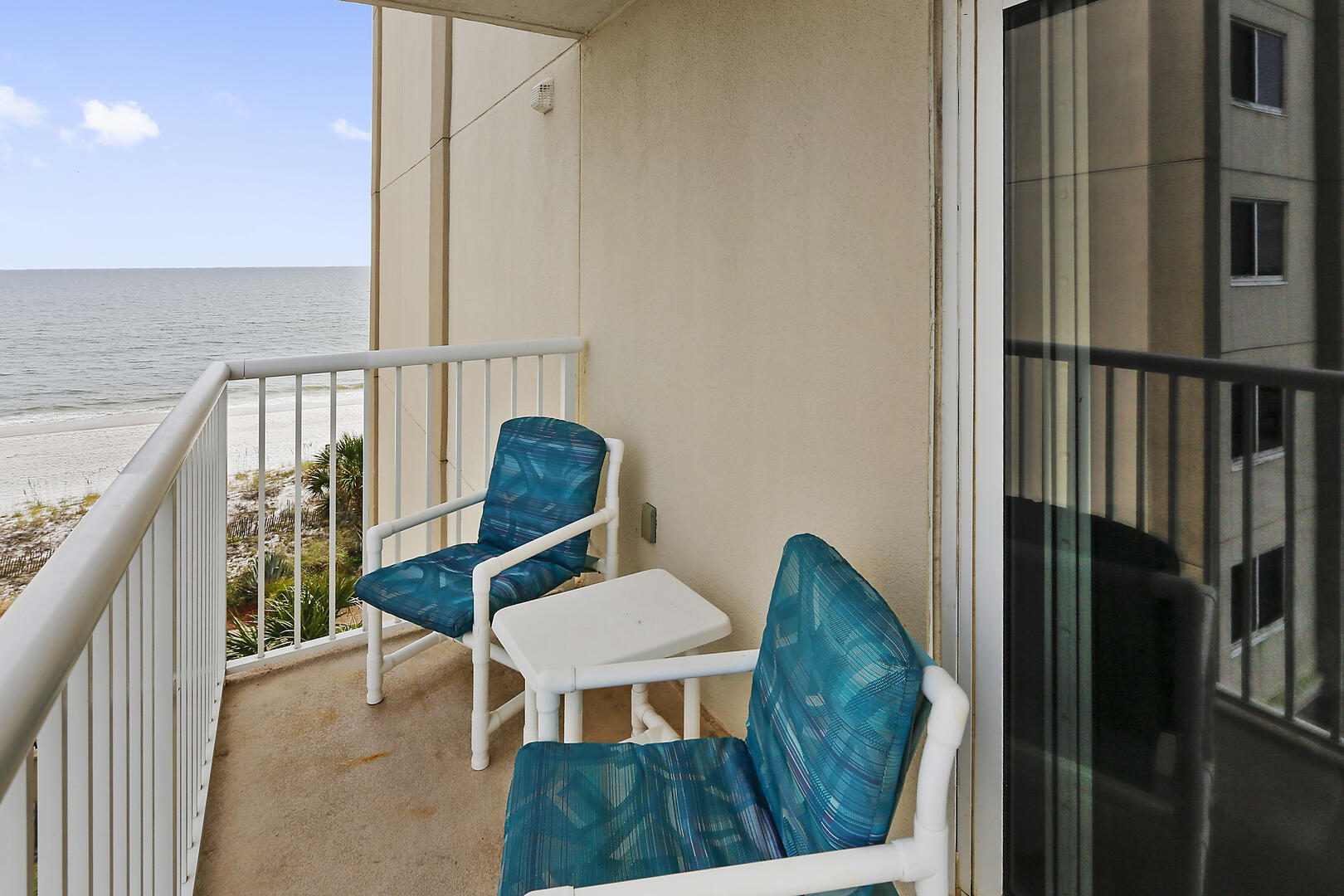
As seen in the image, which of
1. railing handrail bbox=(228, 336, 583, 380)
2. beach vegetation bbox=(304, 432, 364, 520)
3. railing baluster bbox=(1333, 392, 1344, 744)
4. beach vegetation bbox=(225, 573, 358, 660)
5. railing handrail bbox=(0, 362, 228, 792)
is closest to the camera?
railing handrail bbox=(0, 362, 228, 792)

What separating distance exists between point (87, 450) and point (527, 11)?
2129 centimetres

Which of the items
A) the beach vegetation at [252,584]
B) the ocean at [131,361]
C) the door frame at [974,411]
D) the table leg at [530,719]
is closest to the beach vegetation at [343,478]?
the beach vegetation at [252,584]

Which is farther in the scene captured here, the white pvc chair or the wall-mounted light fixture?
the wall-mounted light fixture

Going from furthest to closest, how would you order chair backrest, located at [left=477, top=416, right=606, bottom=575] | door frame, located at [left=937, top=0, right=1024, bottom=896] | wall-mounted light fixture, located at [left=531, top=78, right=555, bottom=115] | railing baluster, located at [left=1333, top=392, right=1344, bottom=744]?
wall-mounted light fixture, located at [left=531, top=78, right=555, bottom=115] → chair backrest, located at [left=477, top=416, right=606, bottom=575] → door frame, located at [left=937, top=0, right=1024, bottom=896] → railing baluster, located at [left=1333, top=392, right=1344, bottom=744]

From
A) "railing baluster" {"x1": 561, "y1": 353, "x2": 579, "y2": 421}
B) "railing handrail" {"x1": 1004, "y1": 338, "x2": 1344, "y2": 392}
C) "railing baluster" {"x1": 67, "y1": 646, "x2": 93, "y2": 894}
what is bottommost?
"railing baluster" {"x1": 67, "y1": 646, "x2": 93, "y2": 894}

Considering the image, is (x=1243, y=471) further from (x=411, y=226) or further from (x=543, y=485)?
(x=411, y=226)

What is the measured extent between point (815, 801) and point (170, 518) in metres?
1.28

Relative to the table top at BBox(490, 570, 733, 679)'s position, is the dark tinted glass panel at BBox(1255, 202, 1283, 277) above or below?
above

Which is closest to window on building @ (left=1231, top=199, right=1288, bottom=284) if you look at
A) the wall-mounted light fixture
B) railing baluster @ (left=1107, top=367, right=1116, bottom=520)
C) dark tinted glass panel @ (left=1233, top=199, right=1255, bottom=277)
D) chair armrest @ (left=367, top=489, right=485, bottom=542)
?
dark tinted glass panel @ (left=1233, top=199, right=1255, bottom=277)

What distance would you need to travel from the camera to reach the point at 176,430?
1442 mm

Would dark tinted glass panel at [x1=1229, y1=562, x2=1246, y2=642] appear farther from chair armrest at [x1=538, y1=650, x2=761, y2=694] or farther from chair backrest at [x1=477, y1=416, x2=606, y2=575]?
chair backrest at [x1=477, y1=416, x2=606, y2=575]

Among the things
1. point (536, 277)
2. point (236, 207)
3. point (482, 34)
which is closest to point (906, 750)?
point (536, 277)

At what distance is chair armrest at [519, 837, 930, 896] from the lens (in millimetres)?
956

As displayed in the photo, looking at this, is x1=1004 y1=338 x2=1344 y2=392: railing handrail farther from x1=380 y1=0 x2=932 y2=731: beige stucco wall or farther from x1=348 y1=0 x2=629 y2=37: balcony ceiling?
x1=348 y1=0 x2=629 y2=37: balcony ceiling
